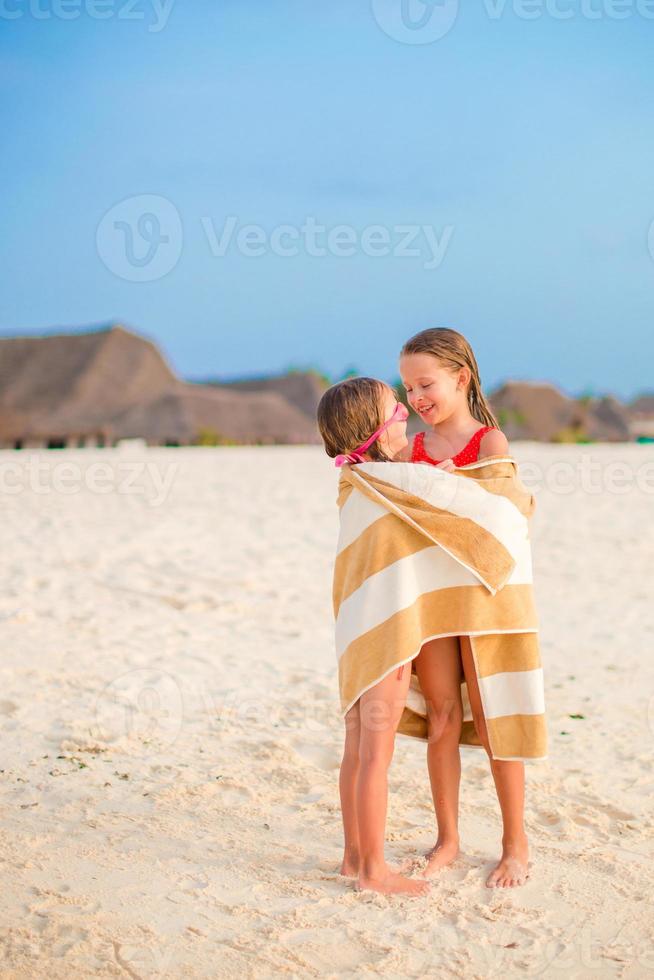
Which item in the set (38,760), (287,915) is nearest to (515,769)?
(287,915)

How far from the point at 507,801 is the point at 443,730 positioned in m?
0.27

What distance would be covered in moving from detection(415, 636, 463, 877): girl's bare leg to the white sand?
0.13 meters

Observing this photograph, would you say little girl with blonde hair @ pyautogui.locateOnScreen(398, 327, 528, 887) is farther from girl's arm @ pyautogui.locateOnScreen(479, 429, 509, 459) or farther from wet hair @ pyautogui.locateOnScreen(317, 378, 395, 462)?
wet hair @ pyautogui.locateOnScreen(317, 378, 395, 462)

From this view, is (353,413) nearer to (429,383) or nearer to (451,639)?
(429,383)

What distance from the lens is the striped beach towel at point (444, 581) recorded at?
9.10ft

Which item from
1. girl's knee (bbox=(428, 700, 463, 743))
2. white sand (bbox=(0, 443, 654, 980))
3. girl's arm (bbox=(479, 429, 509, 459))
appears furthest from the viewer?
girl's knee (bbox=(428, 700, 463, 743))

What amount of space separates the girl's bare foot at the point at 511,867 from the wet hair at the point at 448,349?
4.14 ft

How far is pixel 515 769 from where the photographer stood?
2.93 meters

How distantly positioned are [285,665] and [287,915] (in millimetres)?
2868

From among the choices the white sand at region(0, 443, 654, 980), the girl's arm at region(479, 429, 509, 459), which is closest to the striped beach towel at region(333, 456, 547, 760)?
the girl's arm at region(479, 429, 509, 459)

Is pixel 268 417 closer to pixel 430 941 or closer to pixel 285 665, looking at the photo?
pixel 285 665

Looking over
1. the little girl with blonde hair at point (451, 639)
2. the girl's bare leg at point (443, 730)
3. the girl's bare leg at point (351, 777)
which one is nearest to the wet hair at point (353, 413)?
the little girl with blonde hair at point (451, 639)

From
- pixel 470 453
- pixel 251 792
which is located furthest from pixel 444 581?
pixel 251 792

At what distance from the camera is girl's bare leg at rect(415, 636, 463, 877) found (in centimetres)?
294
